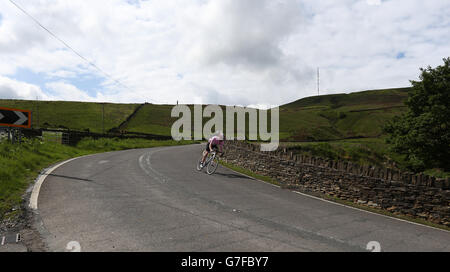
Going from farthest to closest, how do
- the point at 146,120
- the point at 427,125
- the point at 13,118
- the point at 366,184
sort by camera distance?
the point at 146,120
the point at 427,125
the point at 13,118
the point at 366,184

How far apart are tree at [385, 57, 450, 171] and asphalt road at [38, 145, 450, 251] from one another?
899 inches

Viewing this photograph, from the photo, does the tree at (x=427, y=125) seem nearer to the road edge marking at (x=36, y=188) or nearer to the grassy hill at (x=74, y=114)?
the road edge marking at (x=36, y=188)

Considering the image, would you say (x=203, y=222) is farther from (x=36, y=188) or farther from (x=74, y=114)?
(x=74, y=114)

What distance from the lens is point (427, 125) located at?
26.0m

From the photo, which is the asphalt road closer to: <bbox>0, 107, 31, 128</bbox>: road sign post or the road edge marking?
the road edge marking

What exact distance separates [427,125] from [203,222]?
91.0 feet

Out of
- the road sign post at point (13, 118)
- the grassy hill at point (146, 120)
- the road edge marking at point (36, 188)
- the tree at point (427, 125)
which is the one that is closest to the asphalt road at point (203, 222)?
the road edge marking at point (36, 188)

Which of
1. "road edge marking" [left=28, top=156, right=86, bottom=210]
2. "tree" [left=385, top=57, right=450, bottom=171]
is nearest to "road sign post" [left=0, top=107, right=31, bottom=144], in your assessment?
"road edge marking" [left=28, top=156, right=86, bottom=210]

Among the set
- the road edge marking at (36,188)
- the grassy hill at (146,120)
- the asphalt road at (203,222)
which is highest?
the grassy hill at (146,120)

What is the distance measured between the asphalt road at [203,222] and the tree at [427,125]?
22832mm

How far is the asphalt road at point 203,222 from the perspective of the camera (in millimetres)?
4617

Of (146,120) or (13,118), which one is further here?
(146,120)

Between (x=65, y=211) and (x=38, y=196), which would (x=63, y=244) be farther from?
(x=38, y=196)

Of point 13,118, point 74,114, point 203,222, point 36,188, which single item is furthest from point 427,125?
point 74,114
